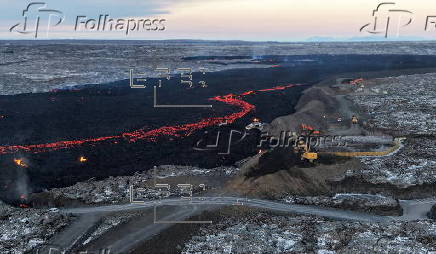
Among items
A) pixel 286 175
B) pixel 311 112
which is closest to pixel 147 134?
pixel 286 175

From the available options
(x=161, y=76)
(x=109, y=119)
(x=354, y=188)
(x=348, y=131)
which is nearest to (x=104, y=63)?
(x=161, y=76)

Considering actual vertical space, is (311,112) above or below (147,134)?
above

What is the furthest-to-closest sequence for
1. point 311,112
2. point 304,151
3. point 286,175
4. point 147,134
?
point 311,112, point 147,134, point 304,151, point 286,175

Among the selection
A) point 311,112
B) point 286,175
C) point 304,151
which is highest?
point 311,112

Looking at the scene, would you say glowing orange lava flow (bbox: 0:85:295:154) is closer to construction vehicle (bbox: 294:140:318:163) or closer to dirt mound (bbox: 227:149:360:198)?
construction vehicle (bbox: 294:140:318:163)

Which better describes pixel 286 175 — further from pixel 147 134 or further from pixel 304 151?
pixel 147 134

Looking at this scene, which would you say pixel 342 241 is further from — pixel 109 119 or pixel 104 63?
pixel 104 63

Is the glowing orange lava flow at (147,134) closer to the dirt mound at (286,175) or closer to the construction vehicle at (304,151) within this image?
the construction vehicle at (304,151)

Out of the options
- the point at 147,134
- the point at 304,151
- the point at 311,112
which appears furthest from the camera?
the point at 311,112
